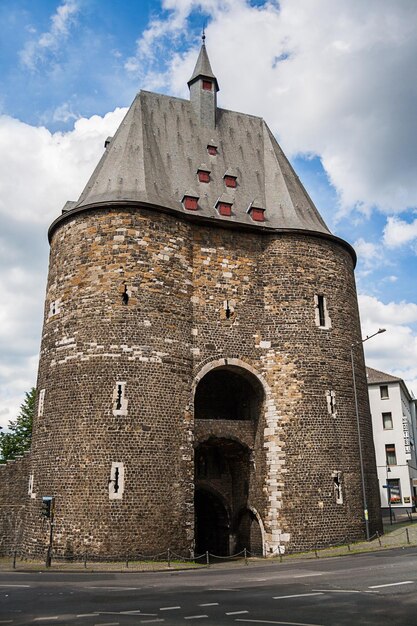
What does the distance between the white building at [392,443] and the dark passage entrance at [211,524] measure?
2243 centimetres

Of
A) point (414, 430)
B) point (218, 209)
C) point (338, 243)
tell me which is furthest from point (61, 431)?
point (414, 430)

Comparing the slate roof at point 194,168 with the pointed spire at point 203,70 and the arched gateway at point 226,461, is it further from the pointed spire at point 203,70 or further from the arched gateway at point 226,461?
the arched gateway at point 226,461

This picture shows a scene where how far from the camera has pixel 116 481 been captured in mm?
20359

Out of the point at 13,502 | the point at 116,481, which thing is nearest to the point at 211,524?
the point at 116,481

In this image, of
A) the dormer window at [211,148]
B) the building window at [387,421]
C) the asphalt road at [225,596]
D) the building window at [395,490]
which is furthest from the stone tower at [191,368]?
the building window at [387,421]

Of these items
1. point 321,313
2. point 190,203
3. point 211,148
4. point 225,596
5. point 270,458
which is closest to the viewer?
point 225,596

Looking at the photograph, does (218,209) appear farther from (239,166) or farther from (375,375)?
(375,375)

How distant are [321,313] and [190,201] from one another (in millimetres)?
7333

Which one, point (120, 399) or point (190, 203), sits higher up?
point (190, 203)

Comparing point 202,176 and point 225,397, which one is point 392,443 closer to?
point 225,397

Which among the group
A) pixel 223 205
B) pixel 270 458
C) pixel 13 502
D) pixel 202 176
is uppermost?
pixel 202 176

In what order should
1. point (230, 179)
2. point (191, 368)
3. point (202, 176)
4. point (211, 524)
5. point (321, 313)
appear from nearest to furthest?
point (191, 368) → point (321, 313) → point (211, 524) → point (202, 176) → point (230, 179)

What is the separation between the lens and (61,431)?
70.3 feet

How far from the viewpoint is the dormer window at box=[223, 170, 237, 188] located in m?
27.7
